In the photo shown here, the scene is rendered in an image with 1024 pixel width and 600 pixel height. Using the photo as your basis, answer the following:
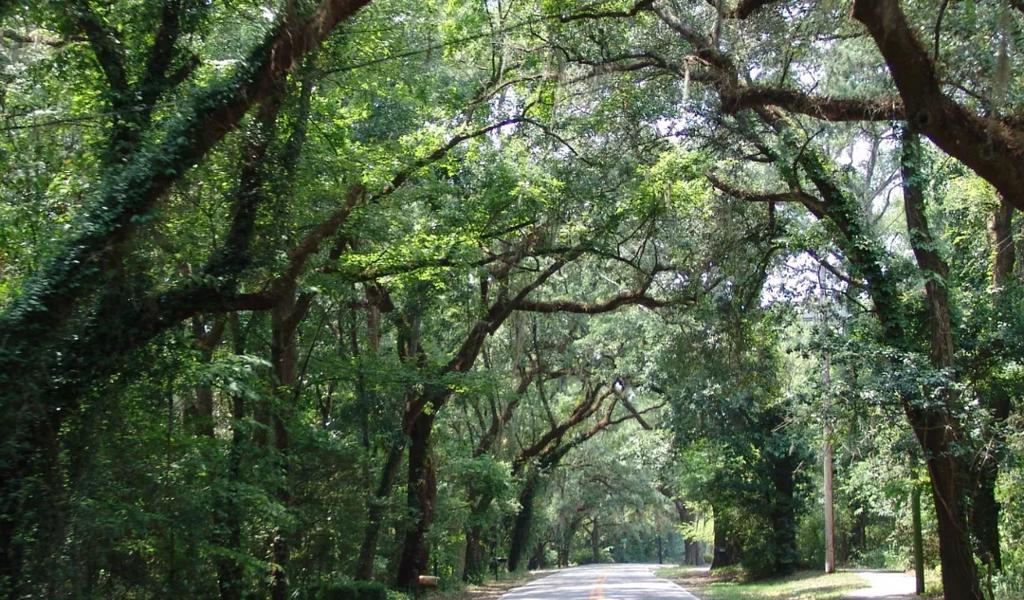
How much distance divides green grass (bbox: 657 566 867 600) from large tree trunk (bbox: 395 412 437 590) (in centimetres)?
726

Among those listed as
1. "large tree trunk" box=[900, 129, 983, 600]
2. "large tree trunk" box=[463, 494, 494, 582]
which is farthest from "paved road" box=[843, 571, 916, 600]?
"large tree trunk" box=[463, 494, 494, 582]

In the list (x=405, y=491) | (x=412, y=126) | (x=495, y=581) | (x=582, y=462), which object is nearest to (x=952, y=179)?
(x=412, y=126)

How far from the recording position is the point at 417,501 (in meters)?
21.2

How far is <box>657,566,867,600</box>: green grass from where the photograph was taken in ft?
67.0

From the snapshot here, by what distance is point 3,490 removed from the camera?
755 centimetres

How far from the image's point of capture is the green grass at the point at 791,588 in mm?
20428

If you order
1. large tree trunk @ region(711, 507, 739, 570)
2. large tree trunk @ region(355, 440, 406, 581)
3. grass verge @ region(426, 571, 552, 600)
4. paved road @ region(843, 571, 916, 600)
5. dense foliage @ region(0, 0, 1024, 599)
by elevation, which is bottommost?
grass verge @ region(426, 571, 552, 600)

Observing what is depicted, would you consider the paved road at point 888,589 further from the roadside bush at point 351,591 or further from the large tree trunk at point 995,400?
the roadside bush at point 351,591

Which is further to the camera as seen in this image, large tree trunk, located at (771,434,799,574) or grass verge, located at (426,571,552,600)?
large tree trunk, located at (771,434,799,574)

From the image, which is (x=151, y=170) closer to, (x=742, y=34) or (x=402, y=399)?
(x=742, y=34)

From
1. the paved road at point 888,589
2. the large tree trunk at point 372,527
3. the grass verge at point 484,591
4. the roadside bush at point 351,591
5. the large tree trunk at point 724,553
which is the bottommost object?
the grass verge at point 484,591

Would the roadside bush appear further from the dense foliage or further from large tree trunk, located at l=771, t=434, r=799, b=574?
large tree trunk, located at l=771, t=434, r=799, b=574

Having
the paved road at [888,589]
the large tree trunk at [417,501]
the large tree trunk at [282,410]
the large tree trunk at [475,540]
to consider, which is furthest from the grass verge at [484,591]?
the paved road at [888,589]

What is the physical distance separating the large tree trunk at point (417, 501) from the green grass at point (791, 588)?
7256mm
